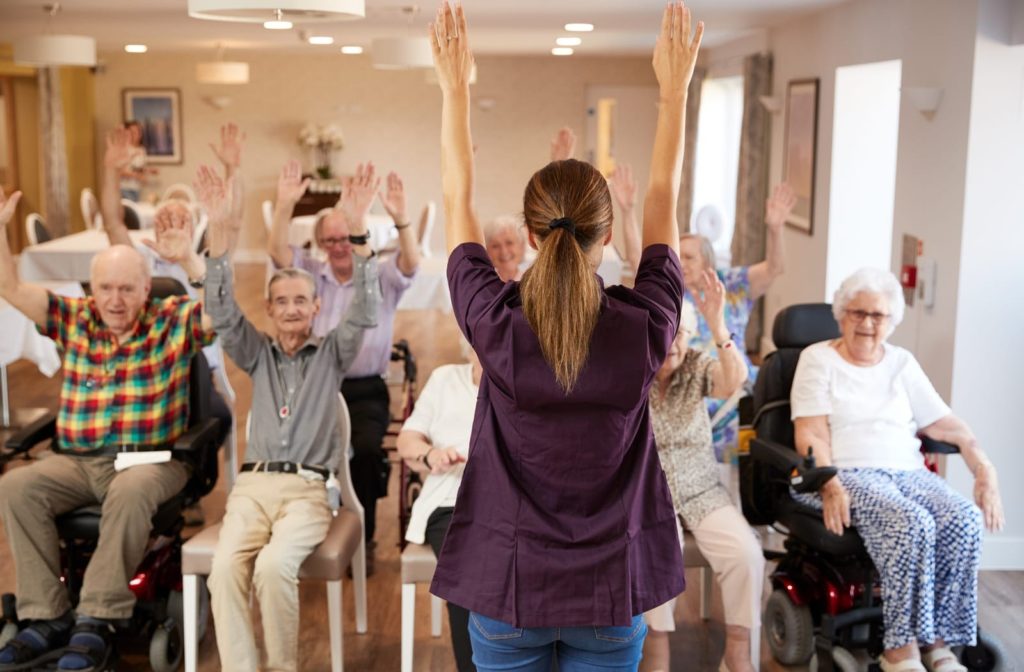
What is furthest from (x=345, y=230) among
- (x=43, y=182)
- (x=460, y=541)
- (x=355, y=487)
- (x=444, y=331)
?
(x=43, y=182)

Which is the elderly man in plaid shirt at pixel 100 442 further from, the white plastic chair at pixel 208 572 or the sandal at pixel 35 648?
the white plastic chair at pixel 208 572

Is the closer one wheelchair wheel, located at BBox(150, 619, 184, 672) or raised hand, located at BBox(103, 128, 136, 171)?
wheelchair wheel, located at BBox(150, 619, 184, 672)

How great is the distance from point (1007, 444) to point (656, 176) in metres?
3.33

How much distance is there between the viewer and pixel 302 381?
379 cm

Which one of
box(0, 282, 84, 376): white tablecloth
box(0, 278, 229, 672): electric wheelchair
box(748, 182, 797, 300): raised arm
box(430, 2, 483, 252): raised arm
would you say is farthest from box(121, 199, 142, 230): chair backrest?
box(430, 2, 483, 252): raised arm

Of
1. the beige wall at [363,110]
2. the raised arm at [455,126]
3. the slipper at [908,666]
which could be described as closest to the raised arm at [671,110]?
the raised arm at [455,126]

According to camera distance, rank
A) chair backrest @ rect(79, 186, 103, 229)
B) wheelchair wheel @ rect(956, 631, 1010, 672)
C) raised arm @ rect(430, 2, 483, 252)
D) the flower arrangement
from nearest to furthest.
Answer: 1. raised arm @ rect(430, 2, 483, 252)
2. wheelchair wheel @ rect(956, 631, 1010, 672)
3. chair backrest @ rect(79, 186, 103, 229)
4. the flower arrangement

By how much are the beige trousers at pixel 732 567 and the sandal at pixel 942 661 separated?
1.67ft

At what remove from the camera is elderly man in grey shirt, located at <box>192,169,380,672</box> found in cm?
351

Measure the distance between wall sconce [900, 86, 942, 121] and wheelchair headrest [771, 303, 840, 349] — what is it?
1.31 meters

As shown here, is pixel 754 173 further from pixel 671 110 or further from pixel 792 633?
pixel 671 110

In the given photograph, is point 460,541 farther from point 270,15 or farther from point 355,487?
point 355,487

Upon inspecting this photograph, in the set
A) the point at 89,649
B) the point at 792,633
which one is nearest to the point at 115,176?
the point at 89,649

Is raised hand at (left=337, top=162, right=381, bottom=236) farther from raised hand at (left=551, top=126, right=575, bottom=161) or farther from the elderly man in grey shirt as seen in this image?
raised hand at (left=551, top=126, right=575, bottom=161)
